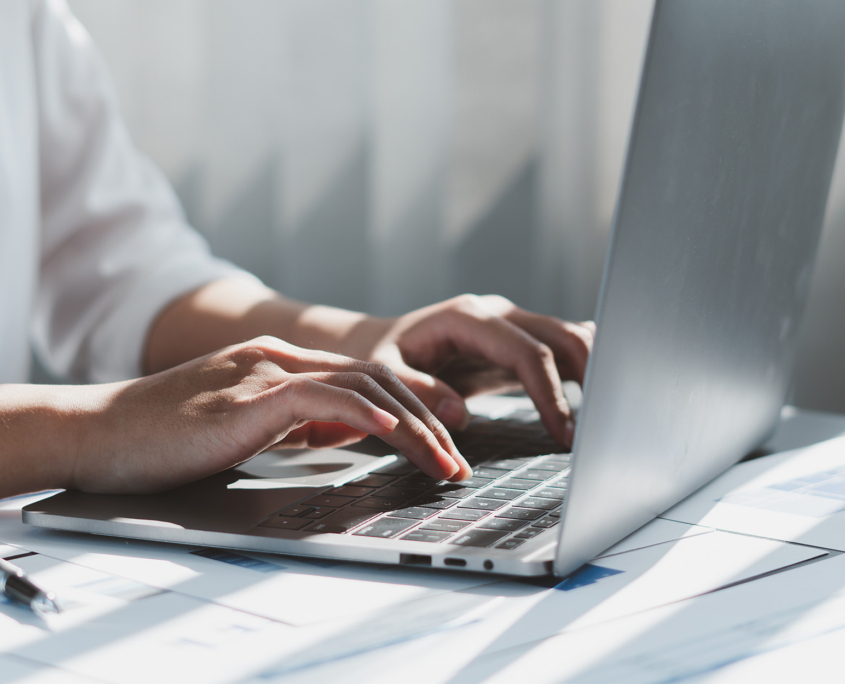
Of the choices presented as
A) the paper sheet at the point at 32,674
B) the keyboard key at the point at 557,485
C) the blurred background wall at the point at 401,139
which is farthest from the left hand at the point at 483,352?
the blurred background wall at the point at 401,139

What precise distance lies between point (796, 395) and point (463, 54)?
0.64m

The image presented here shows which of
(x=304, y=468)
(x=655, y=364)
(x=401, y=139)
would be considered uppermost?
(x=401, y=139)

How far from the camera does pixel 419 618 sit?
11.4 inches

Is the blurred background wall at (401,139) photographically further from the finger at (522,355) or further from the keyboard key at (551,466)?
the keyboard key at (551,466)

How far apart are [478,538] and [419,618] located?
6cm

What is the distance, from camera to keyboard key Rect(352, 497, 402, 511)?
1.26 feet

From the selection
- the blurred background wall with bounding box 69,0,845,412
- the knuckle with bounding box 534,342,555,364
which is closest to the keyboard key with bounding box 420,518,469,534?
the knuckle with bounding box 534,342,555,364

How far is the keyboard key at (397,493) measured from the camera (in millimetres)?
404

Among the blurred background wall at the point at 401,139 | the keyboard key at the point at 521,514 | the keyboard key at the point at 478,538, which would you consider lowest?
the keyboard key at the point at 521,514

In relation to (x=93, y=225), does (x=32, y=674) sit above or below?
below

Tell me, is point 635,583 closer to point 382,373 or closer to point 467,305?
point 382,373

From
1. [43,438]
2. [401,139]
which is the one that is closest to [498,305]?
Result: [43,438]

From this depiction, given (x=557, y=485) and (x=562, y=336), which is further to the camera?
(x=562, y=336)

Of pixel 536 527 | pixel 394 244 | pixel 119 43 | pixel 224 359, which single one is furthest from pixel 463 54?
pixel 536 527
